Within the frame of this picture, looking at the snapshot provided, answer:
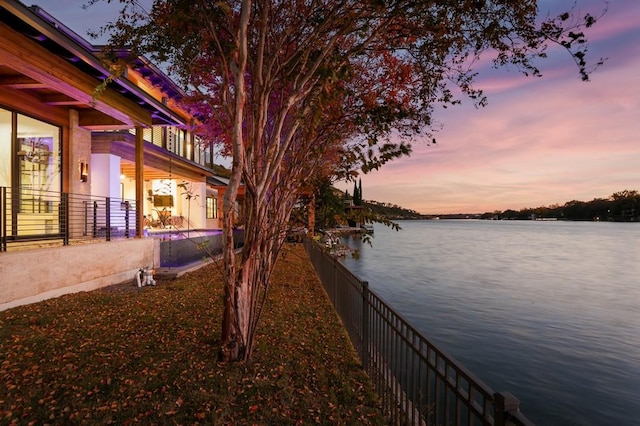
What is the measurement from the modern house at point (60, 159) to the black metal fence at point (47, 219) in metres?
0.03

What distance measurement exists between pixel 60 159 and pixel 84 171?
0.86 meters

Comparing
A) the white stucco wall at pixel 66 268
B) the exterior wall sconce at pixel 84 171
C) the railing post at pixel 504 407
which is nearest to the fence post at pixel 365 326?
the railing post at pixel 504 407

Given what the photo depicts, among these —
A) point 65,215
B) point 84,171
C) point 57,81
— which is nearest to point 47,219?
point 65,215

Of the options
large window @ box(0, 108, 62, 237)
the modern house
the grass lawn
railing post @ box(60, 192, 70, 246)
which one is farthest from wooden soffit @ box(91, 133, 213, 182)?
the grass lawn

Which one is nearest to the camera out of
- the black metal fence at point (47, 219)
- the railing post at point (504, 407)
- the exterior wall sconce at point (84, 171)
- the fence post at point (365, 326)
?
the railing post at point (504, 407)

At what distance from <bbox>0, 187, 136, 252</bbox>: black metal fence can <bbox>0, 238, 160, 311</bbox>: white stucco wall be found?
1.49 ft

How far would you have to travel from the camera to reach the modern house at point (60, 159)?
7574 mm

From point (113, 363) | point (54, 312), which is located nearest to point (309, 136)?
point (113, 363)

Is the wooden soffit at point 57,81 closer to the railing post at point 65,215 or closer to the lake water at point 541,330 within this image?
the railing post at point 65,215

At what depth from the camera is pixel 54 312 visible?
7.00 m

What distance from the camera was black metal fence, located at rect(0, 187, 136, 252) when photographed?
8.86 metres

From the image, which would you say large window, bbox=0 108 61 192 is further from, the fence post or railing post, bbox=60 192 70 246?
the fence post

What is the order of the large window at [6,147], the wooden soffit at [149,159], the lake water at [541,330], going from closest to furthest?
the lake water at [541,330] < the large window at [6,147] < the wooden soffit at [149,159]

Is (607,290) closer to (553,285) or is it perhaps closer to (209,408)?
(553,285)
